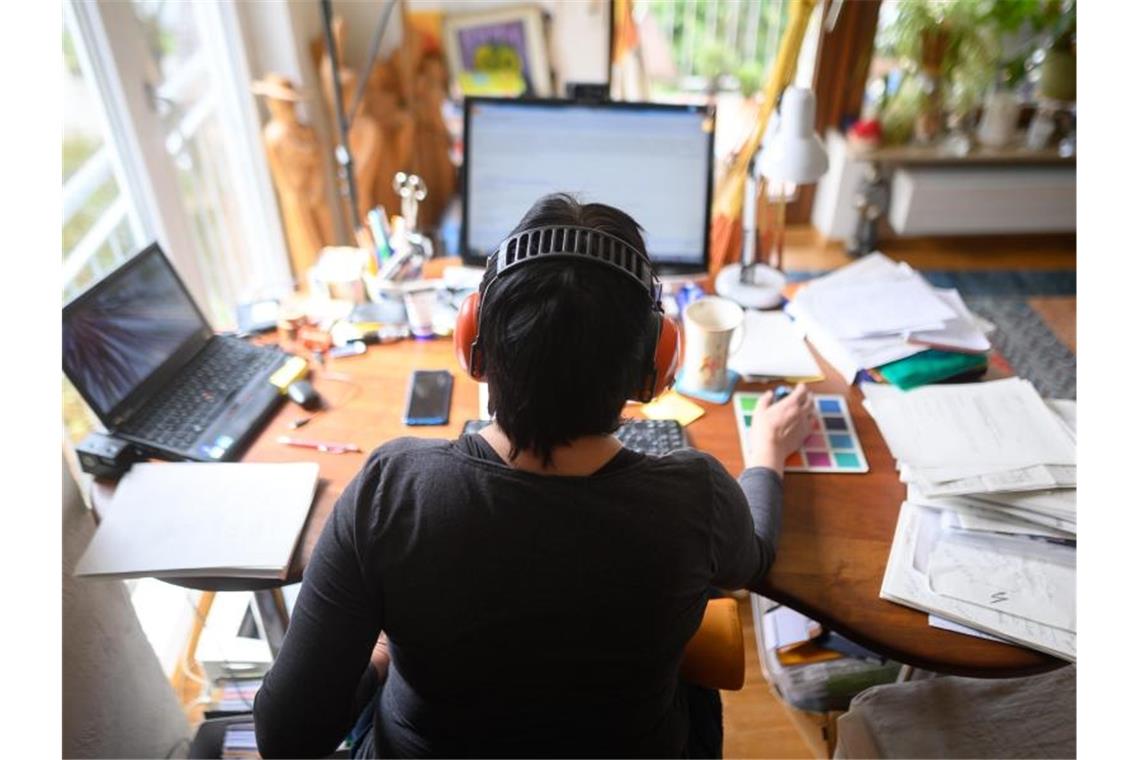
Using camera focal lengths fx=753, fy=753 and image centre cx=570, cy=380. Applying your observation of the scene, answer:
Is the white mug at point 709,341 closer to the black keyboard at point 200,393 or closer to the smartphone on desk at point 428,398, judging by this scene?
the smartphone on desk at point 428,398

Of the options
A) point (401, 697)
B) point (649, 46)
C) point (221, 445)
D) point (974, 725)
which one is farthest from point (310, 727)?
point (649, 46)

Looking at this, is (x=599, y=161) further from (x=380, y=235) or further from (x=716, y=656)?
(x=716, y=656)

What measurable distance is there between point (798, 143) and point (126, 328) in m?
Result: 1.24

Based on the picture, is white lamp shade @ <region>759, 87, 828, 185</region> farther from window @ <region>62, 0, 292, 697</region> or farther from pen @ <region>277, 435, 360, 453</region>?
window @ <region>62, 0, 292, 697</region>

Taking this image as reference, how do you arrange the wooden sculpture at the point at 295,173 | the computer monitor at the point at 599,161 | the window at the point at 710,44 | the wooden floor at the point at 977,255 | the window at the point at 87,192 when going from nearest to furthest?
the computer monitor at the point at 599,161 < the window at the point at 87,192 < the wooden sculpture at the point at 295,173 < the wooden floor at the point at 977,255 < the window at the point at 710,44

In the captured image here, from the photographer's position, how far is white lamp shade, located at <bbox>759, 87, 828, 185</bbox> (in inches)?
56.3

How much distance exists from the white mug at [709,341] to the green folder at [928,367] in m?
0.28

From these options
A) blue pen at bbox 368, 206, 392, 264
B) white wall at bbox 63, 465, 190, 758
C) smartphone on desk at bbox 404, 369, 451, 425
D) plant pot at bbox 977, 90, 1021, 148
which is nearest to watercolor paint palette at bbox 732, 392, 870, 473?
smartphone on desk at bbox 404, 369, 451, 425

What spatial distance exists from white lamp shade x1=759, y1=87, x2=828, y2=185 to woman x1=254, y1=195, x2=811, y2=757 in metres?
0.75

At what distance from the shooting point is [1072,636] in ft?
3.07

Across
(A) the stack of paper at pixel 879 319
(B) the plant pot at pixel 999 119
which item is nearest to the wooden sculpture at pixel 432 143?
(A) the stack of paper at pixel 879 319

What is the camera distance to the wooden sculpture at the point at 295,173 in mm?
2043
